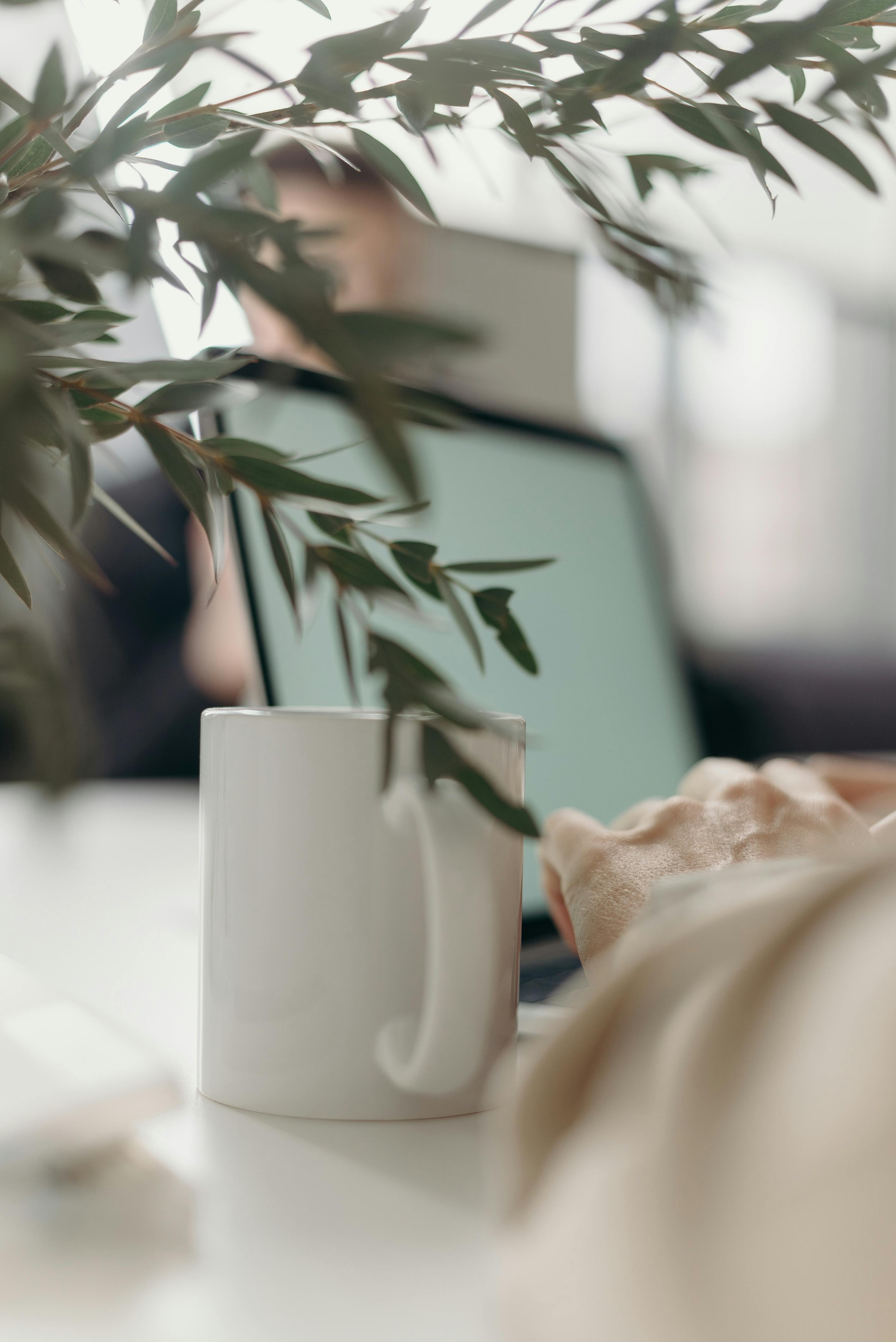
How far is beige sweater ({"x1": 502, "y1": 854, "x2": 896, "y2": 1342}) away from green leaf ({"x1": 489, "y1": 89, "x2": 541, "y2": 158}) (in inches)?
8.7

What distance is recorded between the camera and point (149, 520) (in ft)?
6.00

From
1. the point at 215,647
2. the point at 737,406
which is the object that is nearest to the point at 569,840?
the point at 215,647

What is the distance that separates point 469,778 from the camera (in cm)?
19

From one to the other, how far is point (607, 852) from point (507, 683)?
302 mm

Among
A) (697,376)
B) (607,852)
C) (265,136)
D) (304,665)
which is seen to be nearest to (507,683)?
(304,665)

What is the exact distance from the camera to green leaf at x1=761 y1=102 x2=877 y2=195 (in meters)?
0.25

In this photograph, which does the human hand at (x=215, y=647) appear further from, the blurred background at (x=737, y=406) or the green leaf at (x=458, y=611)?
the green leaf at (x=458, y=611)

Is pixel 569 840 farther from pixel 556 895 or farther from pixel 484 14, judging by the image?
pixel 484 14

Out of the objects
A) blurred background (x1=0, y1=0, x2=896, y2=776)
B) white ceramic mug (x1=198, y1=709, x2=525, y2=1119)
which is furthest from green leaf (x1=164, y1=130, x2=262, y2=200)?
blurred background (x1=0, y1=0, x2=896, y2=776)

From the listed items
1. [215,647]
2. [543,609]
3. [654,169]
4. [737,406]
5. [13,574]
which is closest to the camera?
[13,574]

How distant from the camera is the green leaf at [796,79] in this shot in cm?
29

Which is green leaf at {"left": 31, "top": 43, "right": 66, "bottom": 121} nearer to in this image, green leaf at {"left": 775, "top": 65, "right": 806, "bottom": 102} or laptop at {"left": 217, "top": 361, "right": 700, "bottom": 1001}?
green leaf at {"left": 775, "top": 65, "right": 806, "bottom": 102}

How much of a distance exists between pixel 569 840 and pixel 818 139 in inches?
7.8

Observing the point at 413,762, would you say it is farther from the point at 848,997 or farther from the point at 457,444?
the point at 457,444
